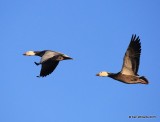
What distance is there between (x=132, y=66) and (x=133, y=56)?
1.50 ft

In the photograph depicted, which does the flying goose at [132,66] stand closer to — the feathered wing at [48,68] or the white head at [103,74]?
the white head at [103,74]

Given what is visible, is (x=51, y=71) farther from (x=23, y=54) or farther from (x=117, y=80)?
(x=117, y=80)

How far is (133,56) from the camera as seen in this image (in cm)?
1533

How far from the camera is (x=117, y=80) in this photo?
1586 centimetres

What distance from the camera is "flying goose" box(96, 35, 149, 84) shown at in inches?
603

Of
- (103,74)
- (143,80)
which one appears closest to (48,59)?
(103,74)

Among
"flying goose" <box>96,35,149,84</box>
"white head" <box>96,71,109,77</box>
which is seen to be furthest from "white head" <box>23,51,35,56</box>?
"flying goose" <box>96,35,149,84</box>

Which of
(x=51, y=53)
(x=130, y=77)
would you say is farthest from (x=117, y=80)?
(x=51, y=53)

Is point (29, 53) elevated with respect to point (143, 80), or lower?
elevated

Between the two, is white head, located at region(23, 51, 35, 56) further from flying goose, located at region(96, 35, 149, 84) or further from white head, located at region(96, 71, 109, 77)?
flying goose, located at region(96, 35, 149, 84)

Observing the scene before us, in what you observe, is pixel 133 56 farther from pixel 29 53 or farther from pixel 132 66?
pixel 29 53

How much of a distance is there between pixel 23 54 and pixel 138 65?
736 cm

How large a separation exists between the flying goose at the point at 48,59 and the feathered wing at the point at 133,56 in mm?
2801

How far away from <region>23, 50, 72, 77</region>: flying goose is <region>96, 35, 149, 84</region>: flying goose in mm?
2672
